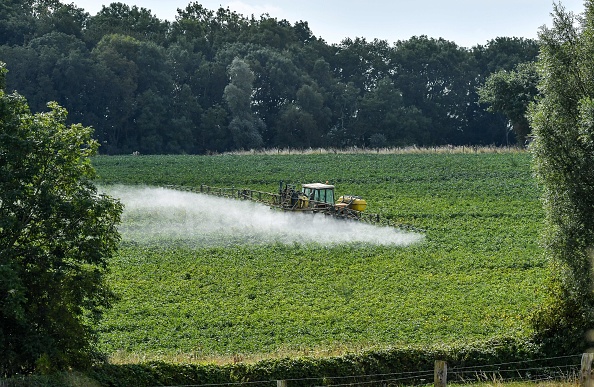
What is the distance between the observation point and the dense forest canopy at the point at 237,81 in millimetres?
113750

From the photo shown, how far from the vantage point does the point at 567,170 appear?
26297mm

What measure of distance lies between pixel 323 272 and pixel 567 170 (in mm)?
15852

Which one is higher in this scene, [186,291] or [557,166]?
[557,166]

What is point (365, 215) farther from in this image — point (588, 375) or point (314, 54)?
point (314, 54)

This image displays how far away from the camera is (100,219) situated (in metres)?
24.7

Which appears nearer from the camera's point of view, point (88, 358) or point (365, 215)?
point (88, 358)

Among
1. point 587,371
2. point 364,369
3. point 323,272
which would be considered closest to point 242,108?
point 323,272

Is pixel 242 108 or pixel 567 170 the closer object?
pixel 567 170

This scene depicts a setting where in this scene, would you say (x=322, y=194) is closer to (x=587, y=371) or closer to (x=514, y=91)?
(x=587, y=371)

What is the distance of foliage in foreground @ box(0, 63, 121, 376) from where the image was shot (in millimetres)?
22000

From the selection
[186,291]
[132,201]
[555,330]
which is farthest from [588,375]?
[132,201]

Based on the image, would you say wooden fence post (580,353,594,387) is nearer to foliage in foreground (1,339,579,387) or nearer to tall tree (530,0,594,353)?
foliage in foreground (1,339,579,387)

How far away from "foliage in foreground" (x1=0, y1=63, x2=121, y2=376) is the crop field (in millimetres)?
2806

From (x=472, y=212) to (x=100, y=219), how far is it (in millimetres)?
36786
